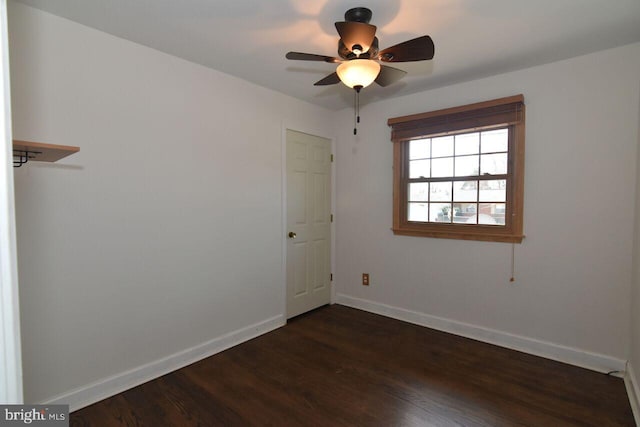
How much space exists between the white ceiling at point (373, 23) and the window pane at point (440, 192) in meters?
1.08

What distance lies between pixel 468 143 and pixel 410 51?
5.08 feet

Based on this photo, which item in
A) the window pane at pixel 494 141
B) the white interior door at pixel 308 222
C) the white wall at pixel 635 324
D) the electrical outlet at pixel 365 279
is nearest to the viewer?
the white wall at pixel 635 324

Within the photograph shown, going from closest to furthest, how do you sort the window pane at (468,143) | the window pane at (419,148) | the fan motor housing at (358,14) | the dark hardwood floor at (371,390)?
1. the fan motor housing at (358,14)
2. the dark hardwood floor at (371,390)
3. the window pane at (468,143)
4. the window pane at (419,148)

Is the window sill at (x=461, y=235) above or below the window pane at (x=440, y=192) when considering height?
below

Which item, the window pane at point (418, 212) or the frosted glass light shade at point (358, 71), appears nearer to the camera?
the frosted glass light shade at point (358, 71)

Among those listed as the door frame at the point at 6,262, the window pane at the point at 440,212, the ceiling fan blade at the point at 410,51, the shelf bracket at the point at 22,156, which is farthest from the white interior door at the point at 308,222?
the door frame at the point at 6,262

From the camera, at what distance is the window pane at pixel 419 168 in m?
3.29

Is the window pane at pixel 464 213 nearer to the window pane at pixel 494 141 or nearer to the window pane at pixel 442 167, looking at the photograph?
the window pane at pixel 442 167

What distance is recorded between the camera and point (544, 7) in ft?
5.98

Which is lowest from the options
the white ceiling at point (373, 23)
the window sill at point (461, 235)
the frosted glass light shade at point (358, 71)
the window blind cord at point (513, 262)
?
the window blind cord at point (513, 262)

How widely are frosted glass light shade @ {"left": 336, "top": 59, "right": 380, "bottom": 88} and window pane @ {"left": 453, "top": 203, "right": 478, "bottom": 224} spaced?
5.74 ft

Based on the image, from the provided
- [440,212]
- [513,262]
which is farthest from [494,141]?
[513,262]

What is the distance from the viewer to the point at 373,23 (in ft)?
6.52

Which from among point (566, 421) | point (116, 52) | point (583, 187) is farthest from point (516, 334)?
point (116, 52)
